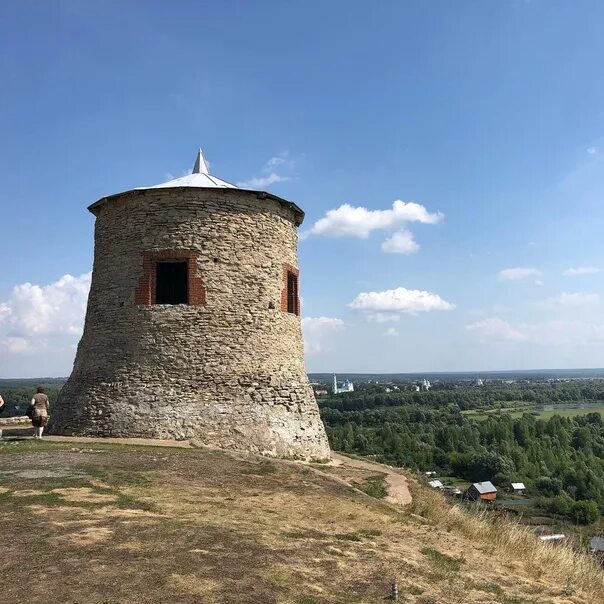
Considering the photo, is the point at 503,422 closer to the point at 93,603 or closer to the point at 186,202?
the point at 186,202

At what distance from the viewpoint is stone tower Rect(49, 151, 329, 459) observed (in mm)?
12602

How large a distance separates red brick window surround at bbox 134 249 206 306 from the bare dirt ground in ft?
15.2

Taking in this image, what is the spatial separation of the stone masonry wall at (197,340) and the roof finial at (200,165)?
8.87ft

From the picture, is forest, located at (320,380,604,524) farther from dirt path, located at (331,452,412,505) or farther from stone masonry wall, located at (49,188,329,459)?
stone masonry wall, located at (49,188,329,459)

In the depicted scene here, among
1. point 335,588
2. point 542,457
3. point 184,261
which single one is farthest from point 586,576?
point 542,457

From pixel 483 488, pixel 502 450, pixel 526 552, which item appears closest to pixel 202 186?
pixel 526 552

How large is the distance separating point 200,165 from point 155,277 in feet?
14.6

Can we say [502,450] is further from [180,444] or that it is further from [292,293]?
[180,444]

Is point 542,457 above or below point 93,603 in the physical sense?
below

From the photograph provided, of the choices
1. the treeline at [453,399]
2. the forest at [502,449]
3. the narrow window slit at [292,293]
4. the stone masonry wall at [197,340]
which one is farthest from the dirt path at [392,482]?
the treeline at [453,399]

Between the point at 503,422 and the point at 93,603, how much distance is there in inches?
3263

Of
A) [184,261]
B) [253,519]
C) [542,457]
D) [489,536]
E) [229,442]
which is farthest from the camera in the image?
[542,457]

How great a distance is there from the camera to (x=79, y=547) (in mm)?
5270

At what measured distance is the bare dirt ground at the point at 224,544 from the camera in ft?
15.2
